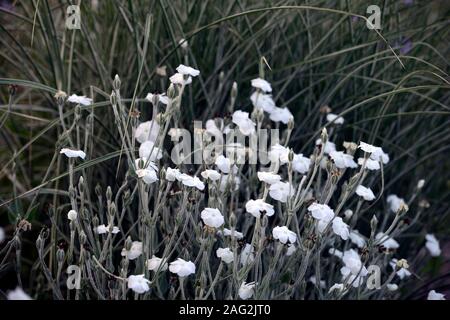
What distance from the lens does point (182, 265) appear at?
54.0 inches

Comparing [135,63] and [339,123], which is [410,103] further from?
[135,63]

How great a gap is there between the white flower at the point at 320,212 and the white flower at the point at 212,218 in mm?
197

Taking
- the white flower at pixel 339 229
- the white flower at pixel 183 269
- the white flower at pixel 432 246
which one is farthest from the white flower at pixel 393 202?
the white flower at pixel 183 269

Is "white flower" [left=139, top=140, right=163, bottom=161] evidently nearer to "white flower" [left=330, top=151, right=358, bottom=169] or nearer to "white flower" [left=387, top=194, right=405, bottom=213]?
"white flower" [left=330, top=151, right=358, bottom=169]

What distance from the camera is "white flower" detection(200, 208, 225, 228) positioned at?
1.37 metres

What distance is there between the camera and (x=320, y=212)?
143cm

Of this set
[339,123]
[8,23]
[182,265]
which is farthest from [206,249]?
[8,23]

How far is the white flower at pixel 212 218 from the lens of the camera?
Result: 1.37 metres

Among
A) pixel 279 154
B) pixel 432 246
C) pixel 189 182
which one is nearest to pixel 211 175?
pixel 189 182

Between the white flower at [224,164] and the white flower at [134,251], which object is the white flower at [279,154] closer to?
the white flower at [224,164]

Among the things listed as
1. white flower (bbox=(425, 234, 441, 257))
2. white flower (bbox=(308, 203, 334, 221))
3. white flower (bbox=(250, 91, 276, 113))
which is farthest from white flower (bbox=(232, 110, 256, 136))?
white flower (bbox=(425, 234, 441, 257))

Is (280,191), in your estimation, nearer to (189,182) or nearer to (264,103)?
(189,182)

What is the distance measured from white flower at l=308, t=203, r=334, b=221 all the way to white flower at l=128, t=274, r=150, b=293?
0.37 metres

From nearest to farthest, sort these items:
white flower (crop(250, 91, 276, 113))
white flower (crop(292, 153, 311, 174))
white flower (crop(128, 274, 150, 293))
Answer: white flower (crop(128, 274, 150, 293)), white flower (crop(292, 153, 311, 174)), white flower (crop(250, 91, 276, 113))
